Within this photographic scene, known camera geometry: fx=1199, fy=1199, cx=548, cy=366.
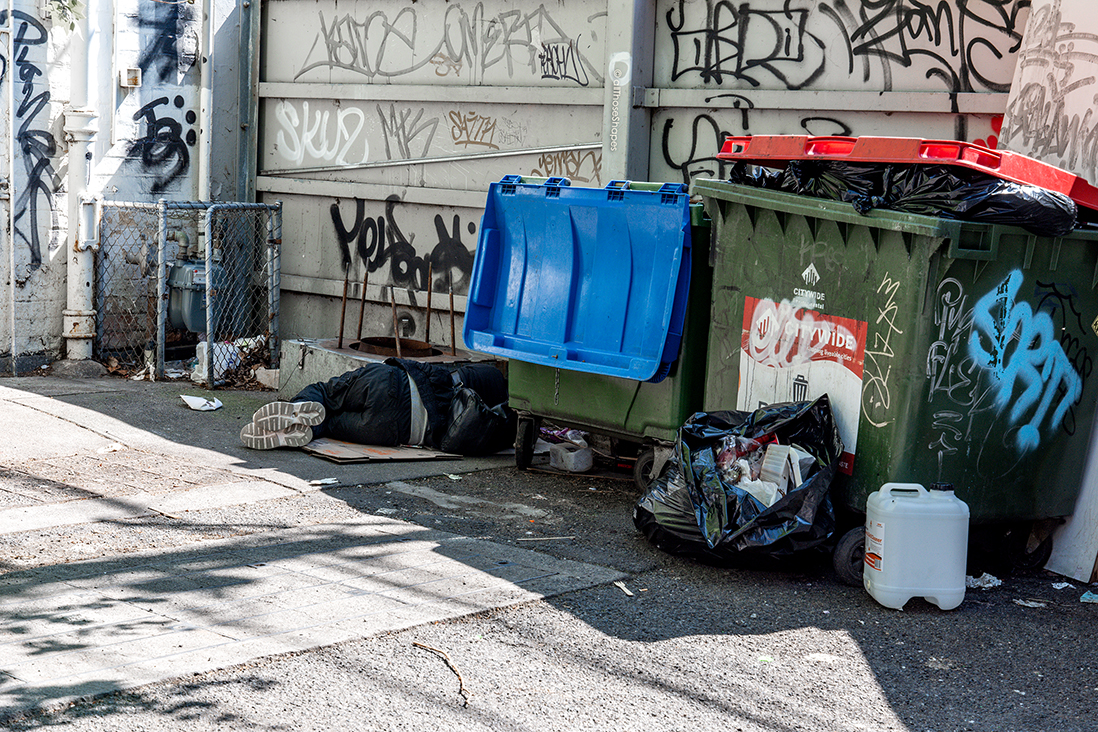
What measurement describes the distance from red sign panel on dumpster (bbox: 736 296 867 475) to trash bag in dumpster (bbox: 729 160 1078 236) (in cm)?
50

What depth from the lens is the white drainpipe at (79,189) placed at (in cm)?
842

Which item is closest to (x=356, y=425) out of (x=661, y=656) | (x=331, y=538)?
(x=331, y=538)

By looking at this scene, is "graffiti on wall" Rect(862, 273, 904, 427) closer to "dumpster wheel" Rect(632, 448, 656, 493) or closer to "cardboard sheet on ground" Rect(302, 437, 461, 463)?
"dumpster wheel" Rect(632, 448, 656, 493)

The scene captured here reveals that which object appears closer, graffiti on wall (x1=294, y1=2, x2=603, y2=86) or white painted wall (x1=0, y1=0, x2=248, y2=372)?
graffiti on wall (x1=294, y1=2, x2=603, y2=86)

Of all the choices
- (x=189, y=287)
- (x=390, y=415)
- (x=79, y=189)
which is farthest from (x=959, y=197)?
(x=79, y=189)

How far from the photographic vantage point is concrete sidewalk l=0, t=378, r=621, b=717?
3598 millimetres

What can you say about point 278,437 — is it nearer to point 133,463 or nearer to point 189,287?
point 133,463

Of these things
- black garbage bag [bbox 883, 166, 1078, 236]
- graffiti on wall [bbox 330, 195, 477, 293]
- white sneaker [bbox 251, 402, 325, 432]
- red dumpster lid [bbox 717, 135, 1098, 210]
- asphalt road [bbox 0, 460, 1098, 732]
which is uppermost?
red dumpster lid [bbox 717, 135, 1098, 210]

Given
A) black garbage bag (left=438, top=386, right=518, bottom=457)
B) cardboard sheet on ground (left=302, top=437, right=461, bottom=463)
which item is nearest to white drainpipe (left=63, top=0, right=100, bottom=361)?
cardboard sheet on ground (left=302, top=437, right=461, bottom=463)

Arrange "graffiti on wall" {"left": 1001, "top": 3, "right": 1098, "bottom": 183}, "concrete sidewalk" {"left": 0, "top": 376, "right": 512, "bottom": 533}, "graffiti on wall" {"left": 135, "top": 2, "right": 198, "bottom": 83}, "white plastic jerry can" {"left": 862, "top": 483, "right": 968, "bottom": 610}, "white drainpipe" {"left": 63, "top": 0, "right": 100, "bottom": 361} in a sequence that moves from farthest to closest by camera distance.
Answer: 1. "graffiti on wall" {"left": 135, "top": 2, "right": 198, "bottom": 83}
2. "white drainpipe" {"left": 63, "top": 0, "right": 100, "bottom": 361}
3. "concrete sidewalk" {"left": 0, "top": 376, "right": 512, "bottom": 533}
4. "graffiti on wall" {"left": 1001, "top": 3, "right": 1098, "bottom": 183}
5. "white plastic jerry can" {"left": 862, "top": 483, "right": 968, "bottom": 610}

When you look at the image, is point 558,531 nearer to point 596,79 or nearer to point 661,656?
point 661,656

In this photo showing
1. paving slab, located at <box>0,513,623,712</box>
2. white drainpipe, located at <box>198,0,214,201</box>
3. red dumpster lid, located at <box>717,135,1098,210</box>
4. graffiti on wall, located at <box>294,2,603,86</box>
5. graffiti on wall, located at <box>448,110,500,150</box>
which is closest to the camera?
paving slab, located at <box>0,513,623,712</box>

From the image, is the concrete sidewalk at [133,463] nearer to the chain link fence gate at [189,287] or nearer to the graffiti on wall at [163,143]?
the chain link fence gate at [189,287]

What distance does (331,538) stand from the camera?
495 centimetres
